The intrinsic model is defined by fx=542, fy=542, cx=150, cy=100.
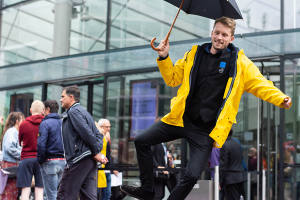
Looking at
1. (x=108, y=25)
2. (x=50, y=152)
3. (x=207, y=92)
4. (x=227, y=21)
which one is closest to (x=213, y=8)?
→ (x=227, y=21)

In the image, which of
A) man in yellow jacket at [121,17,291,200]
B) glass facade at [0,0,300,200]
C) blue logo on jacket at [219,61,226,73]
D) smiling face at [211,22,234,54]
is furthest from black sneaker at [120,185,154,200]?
glass facade at [0,0,300,200]

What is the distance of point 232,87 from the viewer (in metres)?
4.77

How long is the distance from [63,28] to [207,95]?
9.45m

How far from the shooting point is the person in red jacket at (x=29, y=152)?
27.5 ft

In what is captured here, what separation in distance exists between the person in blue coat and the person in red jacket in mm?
577

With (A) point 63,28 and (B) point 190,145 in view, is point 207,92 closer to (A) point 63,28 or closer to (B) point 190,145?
(B) point 190,145

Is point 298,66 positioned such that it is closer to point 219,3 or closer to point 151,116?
point 151,116

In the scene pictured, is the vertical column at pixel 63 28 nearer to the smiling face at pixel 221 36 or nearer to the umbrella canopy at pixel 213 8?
the umbrella canopy at pixel 213 8

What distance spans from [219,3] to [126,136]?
23.9ft

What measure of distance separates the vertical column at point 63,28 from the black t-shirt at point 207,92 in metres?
9.26

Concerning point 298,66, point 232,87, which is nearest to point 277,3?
point 298,66

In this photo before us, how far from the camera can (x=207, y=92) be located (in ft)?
15.9

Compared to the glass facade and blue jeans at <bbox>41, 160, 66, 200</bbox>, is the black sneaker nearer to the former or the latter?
blue jeans at <bbox>41, 160, 66, 200</bbox>

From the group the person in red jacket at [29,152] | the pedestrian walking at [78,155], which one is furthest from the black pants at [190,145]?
the person in red jacket at [29,152]
